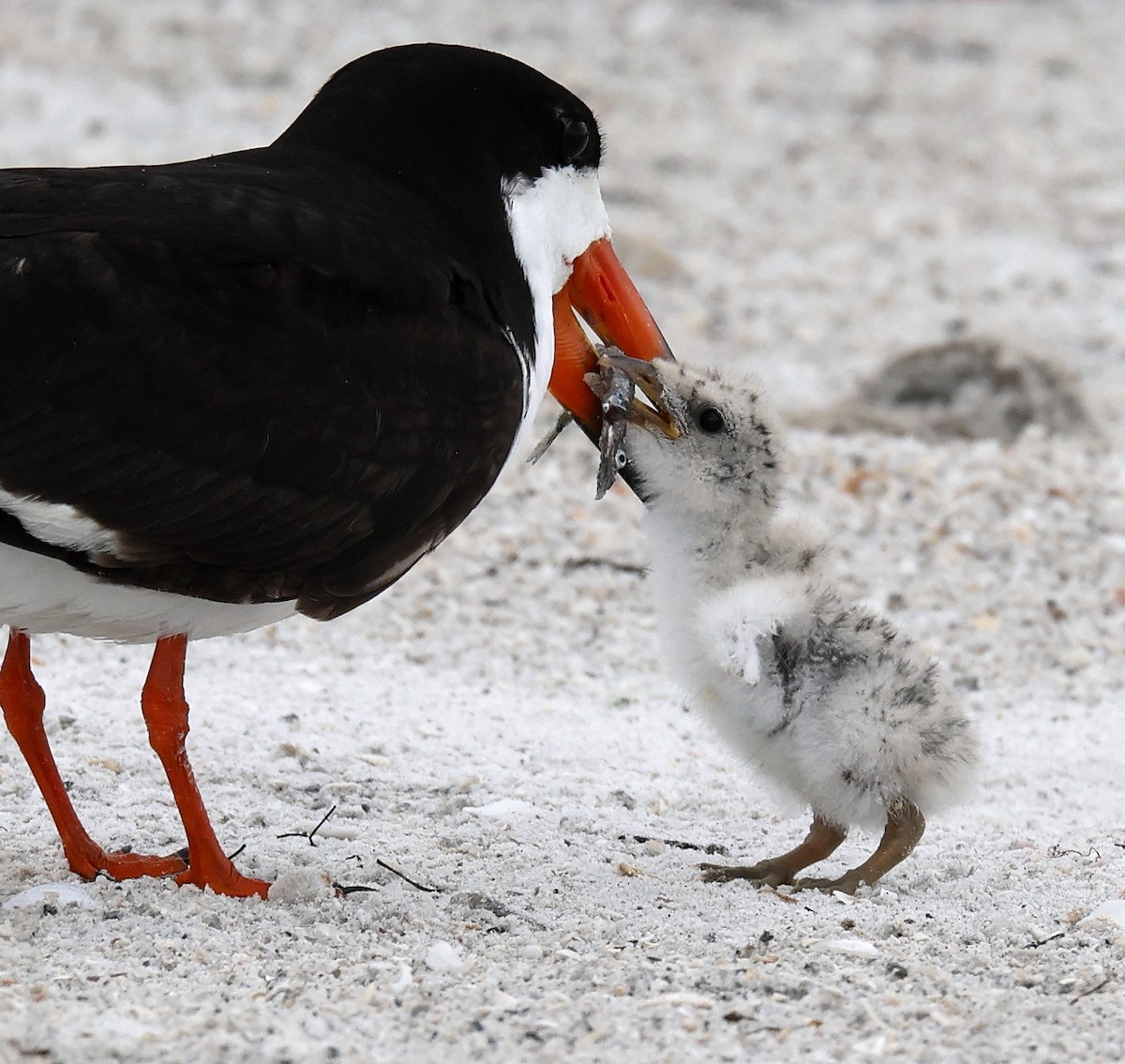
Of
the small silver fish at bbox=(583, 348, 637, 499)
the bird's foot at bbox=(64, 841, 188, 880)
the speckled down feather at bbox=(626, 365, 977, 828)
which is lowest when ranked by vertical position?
the bird's foot at bbox=(64, 841, 188, 880)

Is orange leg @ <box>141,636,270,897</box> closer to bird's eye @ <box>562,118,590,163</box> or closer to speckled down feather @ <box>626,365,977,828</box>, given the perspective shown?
speckled down feather @ <box>626,365,977,828</box>

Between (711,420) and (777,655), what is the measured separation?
0.63 meters

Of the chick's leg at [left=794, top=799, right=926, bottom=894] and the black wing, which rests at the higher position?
the black wing

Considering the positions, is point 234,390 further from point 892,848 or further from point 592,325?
point 892,848

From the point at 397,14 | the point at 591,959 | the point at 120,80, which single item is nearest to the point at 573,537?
the point at 591,959

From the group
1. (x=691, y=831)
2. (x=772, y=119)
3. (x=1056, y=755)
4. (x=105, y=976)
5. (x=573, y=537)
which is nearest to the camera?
(x=105, y=976)

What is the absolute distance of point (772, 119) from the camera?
468 inches

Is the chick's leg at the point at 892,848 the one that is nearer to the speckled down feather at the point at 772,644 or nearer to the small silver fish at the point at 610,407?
the speckled down feather at the point at 772,644

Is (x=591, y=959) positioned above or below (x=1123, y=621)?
below

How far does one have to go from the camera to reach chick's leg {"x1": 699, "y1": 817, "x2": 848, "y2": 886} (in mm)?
3881

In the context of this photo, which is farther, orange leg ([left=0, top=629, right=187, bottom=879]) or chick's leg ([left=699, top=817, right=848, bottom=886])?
chick's leg ([left=699, top=817, right=848, bottom=886])

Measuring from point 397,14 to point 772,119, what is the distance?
2871 mm

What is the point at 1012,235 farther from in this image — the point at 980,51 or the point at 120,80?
the point at 120,80

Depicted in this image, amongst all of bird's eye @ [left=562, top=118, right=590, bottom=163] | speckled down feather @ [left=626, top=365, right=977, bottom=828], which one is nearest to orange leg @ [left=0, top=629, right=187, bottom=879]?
speckled down feather @ [left=626, top=365, right=977, bottom=828]
